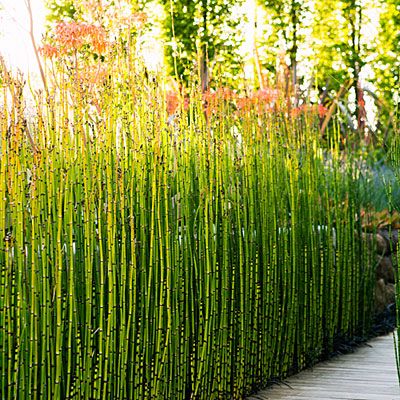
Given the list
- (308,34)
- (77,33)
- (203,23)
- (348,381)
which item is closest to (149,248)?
(348,381)

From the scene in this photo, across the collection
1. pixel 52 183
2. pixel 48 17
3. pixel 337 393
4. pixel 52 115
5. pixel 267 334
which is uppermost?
pixel 48 17

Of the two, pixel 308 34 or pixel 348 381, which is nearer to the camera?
pixel 348 381

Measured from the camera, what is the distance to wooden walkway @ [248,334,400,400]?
2740 millimetres

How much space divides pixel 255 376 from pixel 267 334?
158 millimetres

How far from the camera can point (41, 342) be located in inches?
74.2

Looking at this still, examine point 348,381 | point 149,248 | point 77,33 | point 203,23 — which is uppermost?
point 203,23

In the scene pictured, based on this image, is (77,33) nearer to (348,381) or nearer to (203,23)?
(348,381)

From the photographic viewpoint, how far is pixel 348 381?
296 centimetres

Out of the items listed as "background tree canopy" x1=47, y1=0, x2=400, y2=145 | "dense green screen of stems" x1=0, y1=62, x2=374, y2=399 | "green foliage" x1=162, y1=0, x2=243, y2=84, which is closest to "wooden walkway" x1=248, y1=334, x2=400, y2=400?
"dense green screen of stems" x1=0, y1=62, x2=374, y2=399

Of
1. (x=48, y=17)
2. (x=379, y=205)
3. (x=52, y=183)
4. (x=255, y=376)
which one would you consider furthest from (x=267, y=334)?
(x=48, y=17)

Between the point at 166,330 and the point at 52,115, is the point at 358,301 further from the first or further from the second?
the point at 52,115

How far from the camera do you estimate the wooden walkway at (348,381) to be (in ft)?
8.99

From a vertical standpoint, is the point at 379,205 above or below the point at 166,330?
above

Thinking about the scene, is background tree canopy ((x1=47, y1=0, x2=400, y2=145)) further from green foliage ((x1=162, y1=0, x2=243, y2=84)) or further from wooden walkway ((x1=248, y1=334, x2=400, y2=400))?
wooden walkway ((x1=248, y1=334, x2=400, y2=400))
